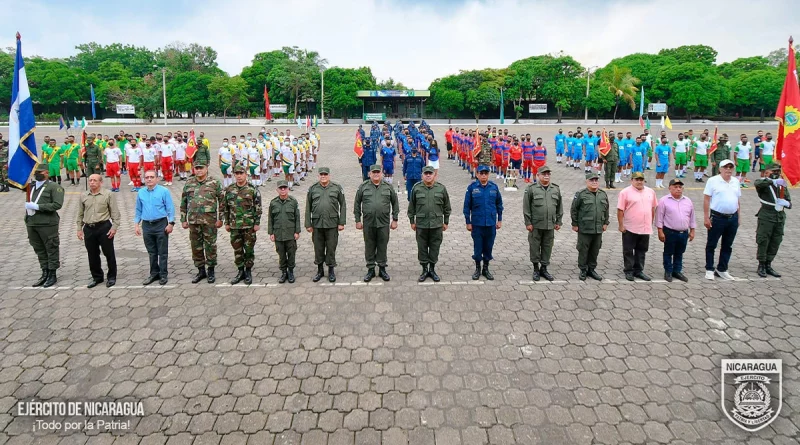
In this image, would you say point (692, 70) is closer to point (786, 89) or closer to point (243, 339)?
point (786, 89)

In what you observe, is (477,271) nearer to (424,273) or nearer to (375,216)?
(424,273)

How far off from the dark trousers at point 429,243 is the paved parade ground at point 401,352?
1.26 ft

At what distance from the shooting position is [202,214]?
637 cm

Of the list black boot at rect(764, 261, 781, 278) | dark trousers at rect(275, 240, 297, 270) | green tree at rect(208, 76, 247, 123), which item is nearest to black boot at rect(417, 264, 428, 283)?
dark trousers at rect(275, 240, 297, 270)

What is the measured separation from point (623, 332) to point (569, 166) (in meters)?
15.7

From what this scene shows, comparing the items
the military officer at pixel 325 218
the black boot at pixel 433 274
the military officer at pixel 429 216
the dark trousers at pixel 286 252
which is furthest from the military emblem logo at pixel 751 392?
the dark trousers at pixel 286 252

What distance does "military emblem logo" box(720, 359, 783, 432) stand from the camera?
3.69 metres

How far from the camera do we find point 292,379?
4.23 m

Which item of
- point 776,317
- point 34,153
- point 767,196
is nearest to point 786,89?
point 767,196

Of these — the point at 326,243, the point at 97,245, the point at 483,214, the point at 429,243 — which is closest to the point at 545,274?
the point at 483,214

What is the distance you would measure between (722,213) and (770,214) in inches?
29.7

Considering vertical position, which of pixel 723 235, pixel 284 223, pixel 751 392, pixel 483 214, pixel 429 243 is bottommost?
pixel 751 392

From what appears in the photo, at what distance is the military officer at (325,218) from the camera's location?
652 centimetres

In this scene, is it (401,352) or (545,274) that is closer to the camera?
(401,352)
